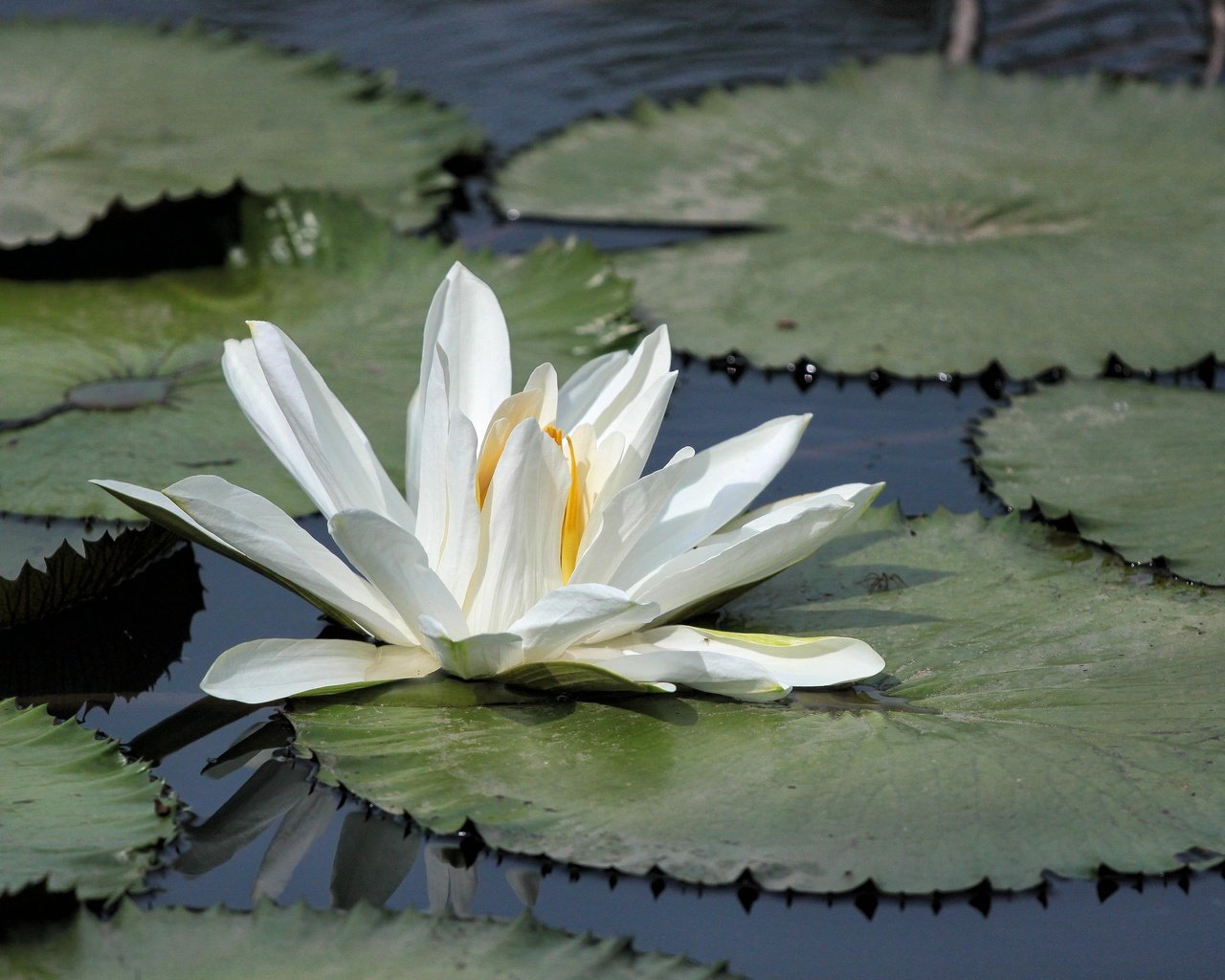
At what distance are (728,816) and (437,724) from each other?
1.15ft

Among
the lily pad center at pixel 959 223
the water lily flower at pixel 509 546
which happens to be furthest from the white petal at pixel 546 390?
the lily pad center at pixel 959 223

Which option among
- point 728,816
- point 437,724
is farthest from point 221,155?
point 728,816

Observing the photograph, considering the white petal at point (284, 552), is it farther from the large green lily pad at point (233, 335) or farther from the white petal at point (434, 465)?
the large green lily pad at point (233, 335)

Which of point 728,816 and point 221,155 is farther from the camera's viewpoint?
point 221,155

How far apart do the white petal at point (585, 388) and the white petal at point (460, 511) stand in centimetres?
29

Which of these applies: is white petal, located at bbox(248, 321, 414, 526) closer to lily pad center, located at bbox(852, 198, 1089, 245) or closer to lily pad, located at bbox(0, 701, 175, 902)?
lily pad, located at bbox(0, 701, 175, 902)

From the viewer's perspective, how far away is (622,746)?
1483 millimetres

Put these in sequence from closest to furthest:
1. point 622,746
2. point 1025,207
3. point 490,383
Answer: point 622,746 < point 490,383 < point 1025,207

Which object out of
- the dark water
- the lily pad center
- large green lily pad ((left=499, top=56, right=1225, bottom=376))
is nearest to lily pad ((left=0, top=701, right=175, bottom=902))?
the dark water

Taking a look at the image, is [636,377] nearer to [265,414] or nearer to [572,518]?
[572,518]

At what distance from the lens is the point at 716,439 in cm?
236

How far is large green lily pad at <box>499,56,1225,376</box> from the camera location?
2.64 meters

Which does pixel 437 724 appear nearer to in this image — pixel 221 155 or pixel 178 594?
pixel 178 594

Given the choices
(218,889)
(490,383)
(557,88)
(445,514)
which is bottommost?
(218,889)
